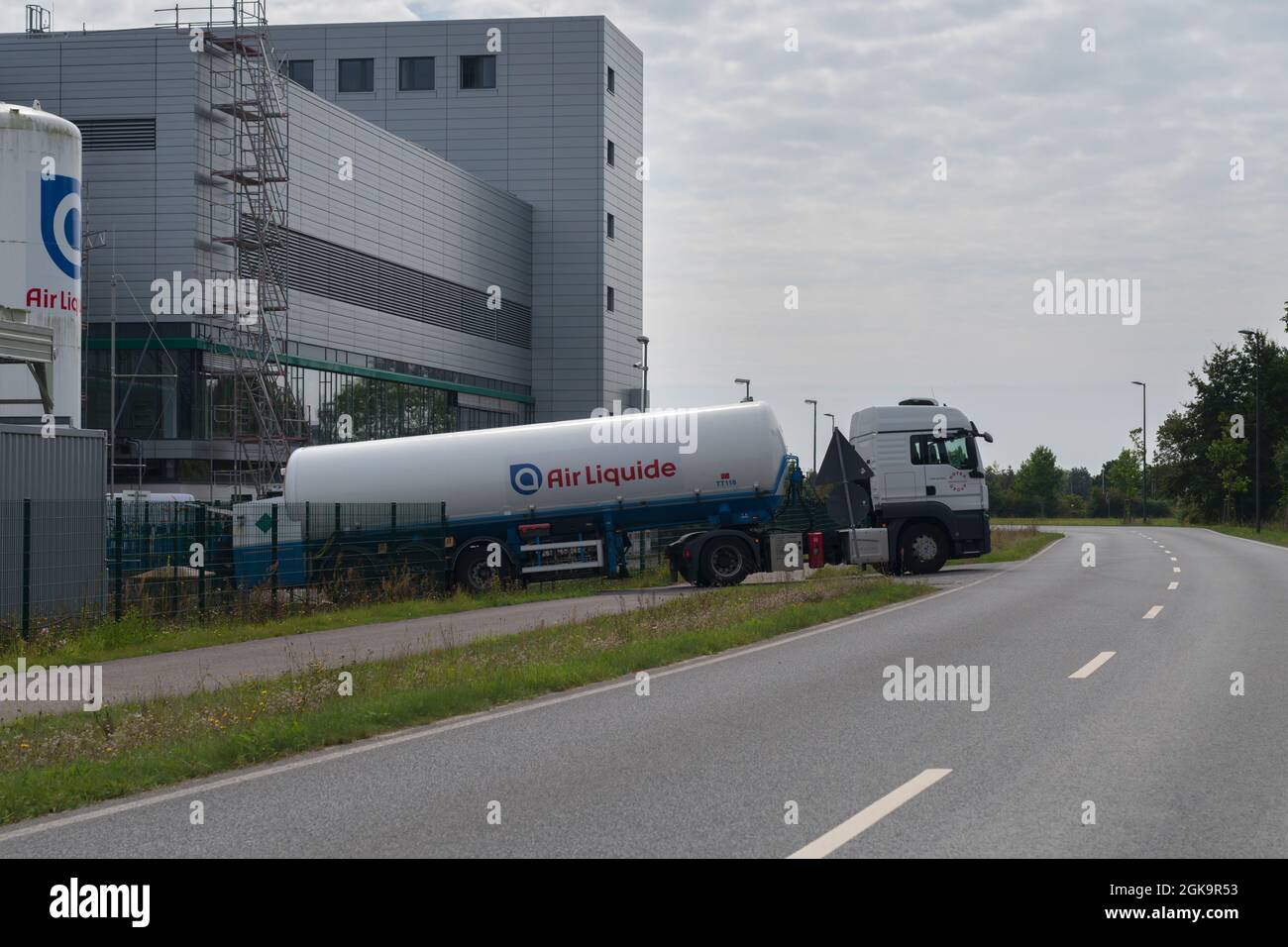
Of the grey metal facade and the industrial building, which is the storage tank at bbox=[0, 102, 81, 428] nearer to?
the industrial building

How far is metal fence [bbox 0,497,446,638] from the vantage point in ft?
56.4

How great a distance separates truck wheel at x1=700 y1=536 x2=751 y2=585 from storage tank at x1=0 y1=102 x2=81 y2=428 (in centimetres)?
1194

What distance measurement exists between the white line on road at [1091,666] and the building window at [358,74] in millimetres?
62639

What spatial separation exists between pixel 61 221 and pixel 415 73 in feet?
159

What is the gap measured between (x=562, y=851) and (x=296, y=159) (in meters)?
48.0

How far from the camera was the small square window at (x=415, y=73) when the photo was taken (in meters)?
69.6

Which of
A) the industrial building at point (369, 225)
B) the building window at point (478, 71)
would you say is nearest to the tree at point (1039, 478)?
the industrial building at point (369, 225)

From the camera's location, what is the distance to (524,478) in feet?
90.7

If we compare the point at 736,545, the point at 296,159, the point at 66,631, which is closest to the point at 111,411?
the point at 296,159

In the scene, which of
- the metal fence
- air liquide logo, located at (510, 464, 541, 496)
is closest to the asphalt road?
the metal fence

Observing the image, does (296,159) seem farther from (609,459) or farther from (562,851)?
(562,851)

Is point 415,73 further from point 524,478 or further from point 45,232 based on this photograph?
point 45,232

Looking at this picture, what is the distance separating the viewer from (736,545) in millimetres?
27312
